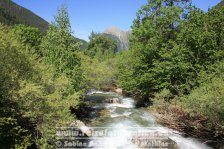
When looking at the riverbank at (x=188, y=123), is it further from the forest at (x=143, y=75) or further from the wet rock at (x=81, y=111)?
the wet rock at (x=81, y=111)

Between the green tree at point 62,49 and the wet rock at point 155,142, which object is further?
the green tree at point 62,49

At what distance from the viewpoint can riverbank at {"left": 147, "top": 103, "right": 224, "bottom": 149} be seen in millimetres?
16625

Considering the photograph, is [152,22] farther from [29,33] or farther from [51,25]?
[29,33]

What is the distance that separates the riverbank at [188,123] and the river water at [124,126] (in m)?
0.51

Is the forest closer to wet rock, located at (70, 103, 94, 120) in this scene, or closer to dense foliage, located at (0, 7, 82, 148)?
dense foliage, located at (0, 7, 82, 148)

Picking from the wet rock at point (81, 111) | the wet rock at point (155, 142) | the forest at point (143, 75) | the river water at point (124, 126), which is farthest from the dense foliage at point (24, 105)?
the wet rock at point (81, 111)

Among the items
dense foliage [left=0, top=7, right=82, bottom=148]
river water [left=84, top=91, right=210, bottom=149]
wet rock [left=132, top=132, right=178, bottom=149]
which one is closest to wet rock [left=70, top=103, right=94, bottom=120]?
river water [left=84, top=91, right=210, bottom=149]

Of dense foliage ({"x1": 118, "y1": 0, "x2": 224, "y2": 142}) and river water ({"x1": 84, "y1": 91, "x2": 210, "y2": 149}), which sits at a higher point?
dense foliage ({"x1": 118, "y1": 0, "x2": 224, "y2": 142})

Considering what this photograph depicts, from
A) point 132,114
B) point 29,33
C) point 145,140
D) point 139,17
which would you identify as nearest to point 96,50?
point 29,33

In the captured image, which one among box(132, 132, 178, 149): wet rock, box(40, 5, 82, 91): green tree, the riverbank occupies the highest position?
box(40, 5, 82, 91): green tree

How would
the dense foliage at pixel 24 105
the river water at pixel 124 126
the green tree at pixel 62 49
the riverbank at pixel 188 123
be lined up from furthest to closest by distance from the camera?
the green tree at pixel 62 49 → the river water at pixel 124 126 → the riverbank at pixel 188 123 → the dense foliage at pixel 24 105

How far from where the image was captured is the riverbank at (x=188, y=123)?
1662cm

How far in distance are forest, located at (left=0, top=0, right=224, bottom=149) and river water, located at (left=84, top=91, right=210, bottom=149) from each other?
3.79ft

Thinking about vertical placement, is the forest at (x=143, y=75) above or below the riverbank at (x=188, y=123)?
above
